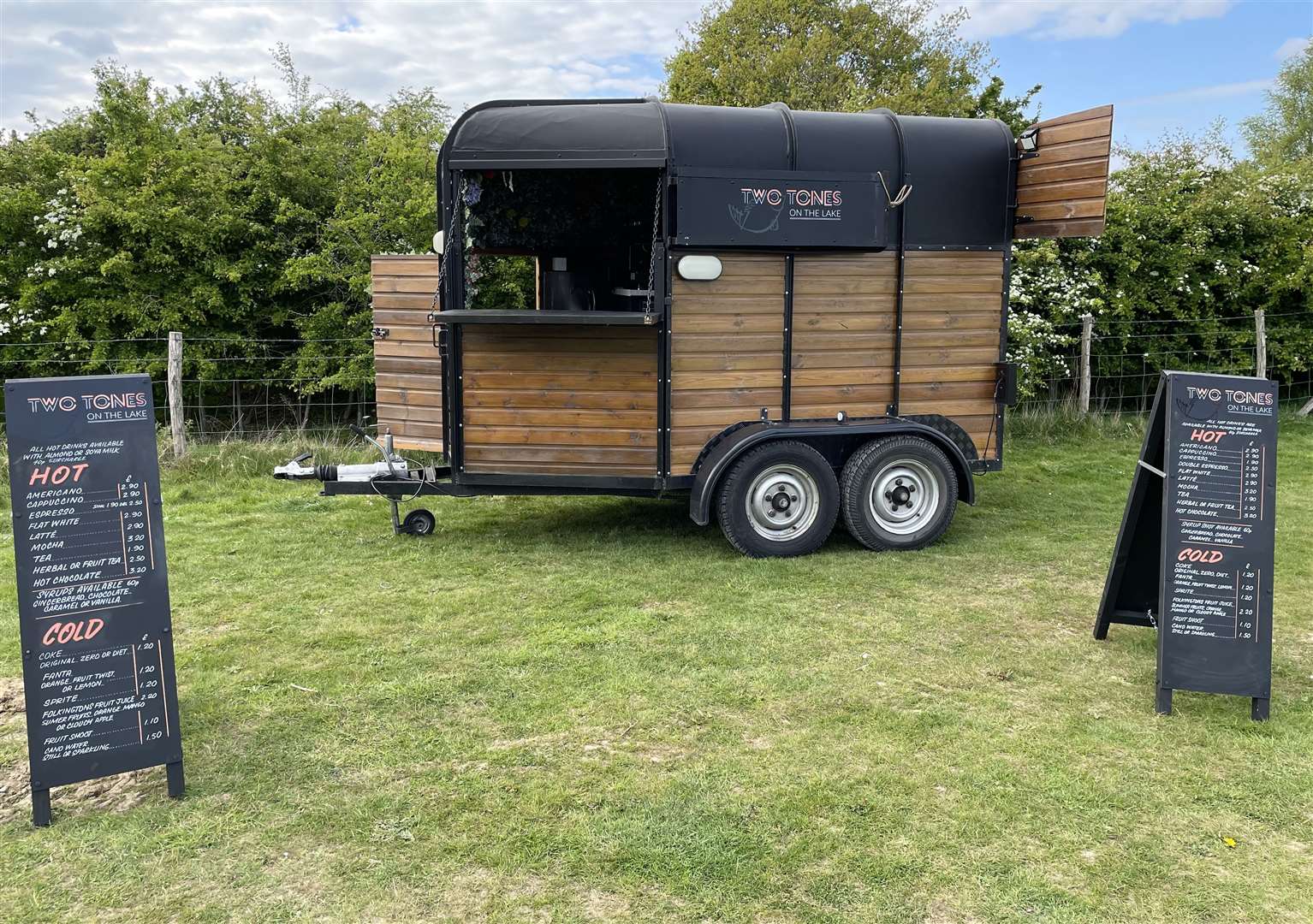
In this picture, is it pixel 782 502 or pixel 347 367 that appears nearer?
pixel 782 502

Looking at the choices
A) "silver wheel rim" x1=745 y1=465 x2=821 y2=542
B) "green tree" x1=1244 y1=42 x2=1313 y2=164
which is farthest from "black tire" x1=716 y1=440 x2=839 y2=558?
"green tree" x1=1244 y1=42 x2=1313 y2=164

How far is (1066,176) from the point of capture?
259 inches

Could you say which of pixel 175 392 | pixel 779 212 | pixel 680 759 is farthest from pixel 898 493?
pixel 175 392

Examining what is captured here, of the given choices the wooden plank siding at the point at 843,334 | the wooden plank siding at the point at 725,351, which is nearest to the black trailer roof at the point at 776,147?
the wooden plank siding at the point at 843,334

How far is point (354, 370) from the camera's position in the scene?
11.0 metres

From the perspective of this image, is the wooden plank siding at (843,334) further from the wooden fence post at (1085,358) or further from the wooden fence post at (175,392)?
the wooden fence post at (1085,358)

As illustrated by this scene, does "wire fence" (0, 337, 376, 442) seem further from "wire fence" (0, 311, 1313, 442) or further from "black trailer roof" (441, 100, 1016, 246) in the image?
"black trailer roof" (441, 100, 1016, 246)

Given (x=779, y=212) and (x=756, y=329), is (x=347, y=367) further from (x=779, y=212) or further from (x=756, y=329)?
(x=779, y=212)

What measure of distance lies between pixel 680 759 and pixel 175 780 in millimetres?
1807

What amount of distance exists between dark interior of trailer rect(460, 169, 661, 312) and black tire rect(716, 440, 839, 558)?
189 centimetres

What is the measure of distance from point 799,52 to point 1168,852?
25033 mm

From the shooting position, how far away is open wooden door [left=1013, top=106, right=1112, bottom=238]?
6.40m

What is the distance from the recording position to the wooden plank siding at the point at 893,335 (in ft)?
22.1

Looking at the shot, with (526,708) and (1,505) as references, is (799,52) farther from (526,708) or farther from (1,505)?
(526,708)
